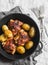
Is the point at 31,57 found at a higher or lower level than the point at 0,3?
lower

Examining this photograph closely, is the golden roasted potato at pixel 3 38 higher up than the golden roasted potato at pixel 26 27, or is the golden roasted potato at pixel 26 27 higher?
the golden roasted potato at pixel 26 27

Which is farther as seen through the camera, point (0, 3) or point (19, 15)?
point (0, 3)

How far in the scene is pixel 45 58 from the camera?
26.6 inches

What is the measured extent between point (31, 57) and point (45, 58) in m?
0.07

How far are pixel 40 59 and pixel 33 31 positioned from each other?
0.11m

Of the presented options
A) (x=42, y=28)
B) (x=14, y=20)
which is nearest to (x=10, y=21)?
(x=14, y=20)

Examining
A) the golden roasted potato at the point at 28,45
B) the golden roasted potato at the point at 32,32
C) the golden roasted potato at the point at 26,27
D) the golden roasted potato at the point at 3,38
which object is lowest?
the golden roasted potato at the point at 28,45

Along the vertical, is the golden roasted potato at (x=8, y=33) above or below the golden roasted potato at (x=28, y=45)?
above

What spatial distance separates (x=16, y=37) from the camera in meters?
0.60

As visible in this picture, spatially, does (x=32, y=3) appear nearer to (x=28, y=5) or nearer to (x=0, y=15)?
(x=28, y=5)

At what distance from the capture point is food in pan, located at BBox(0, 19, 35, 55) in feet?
1.94

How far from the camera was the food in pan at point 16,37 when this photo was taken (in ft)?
1.94

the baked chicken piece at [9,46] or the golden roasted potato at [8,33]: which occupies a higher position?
the golden roasted potato at [8,33]

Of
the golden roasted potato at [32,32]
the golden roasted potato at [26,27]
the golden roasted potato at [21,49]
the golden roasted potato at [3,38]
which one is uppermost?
the golden roasted potato at [26,27]
